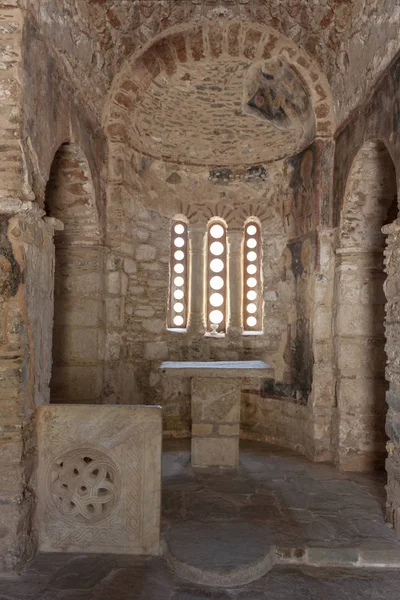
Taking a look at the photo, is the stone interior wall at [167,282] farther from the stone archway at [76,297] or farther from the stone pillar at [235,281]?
the stone archway at [76,297]

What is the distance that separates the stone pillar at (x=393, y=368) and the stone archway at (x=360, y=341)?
4.92ft

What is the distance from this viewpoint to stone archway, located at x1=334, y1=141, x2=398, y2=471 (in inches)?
219

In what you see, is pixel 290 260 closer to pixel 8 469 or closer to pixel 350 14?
pixel 350 14

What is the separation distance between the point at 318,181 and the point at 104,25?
9.78 ft

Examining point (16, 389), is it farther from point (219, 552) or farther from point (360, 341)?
point (360, 341)

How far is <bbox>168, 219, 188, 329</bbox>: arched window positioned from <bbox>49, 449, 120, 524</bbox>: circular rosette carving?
3.96 meters

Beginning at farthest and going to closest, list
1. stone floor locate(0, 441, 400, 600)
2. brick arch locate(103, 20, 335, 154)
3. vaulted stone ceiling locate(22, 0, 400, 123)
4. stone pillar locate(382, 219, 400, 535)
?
1. brick arch locate(103, 20, 335, 154)
2. vaulted stone ceiling locate(22, 0, 400, 123)
3. stone pillar locate(382, 219, 400, 535)
4. stone floor locate(0, 441, 400, 600)

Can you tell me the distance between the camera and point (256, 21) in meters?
5.71

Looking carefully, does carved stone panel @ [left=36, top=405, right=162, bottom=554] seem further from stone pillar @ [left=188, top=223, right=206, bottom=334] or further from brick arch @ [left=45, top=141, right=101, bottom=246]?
stone pillar @ [left=188, top=223, right=206, bottom=334]

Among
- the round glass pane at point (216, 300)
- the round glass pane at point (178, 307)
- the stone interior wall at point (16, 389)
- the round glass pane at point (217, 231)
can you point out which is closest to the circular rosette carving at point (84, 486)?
the stone interior wall at point (16, 389)

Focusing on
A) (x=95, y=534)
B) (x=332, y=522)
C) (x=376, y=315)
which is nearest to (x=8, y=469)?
(x=95, y=534)

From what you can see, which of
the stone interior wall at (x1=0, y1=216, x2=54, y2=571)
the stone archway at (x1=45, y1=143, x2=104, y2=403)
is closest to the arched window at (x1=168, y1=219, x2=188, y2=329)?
the stone archway at (x1=45, y1=143, x2=104, y2=403)

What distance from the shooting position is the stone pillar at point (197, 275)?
7.41 m

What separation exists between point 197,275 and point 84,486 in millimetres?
4327
